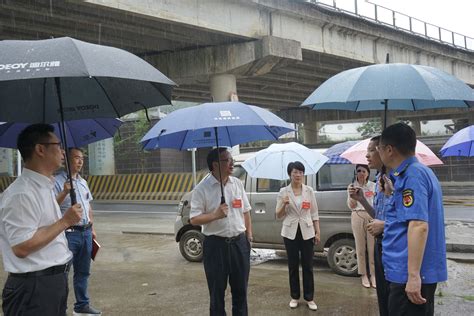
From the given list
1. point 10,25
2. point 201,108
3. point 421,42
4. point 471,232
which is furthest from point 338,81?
point 421,42

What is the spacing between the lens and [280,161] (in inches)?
256

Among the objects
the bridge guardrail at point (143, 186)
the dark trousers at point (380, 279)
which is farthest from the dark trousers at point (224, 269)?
the bridge guardrail at point (143, 186)

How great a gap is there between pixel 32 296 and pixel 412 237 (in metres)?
2.28

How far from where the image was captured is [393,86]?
12.0 ft

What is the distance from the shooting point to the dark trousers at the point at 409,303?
9.61ft

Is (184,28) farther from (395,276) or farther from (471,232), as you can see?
(395,276)

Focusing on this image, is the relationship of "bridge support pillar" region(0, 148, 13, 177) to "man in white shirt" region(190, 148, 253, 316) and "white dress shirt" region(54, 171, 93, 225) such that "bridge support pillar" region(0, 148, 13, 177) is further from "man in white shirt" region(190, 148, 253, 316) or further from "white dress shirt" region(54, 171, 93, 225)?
"man in white shirt" region(190, 148, 253, 316)

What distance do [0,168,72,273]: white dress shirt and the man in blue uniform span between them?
210 cm

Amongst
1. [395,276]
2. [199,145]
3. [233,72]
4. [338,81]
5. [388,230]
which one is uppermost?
[233,72]

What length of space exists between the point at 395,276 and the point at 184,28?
12.1 metres

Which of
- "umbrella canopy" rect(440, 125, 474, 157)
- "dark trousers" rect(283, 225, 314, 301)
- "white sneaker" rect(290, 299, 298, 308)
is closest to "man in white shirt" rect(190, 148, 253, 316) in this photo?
"dark trousers" rect(283, 225, 314, 301)

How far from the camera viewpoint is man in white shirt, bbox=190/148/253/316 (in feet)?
14.2

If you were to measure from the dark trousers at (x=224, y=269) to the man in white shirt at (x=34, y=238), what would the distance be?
157 cm

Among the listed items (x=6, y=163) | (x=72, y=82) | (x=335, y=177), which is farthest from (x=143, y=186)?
(x=72, y=82)
